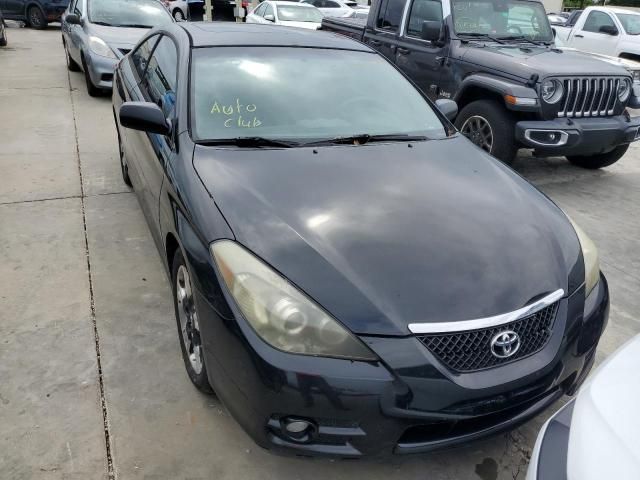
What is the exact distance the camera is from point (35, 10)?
52.6 feet

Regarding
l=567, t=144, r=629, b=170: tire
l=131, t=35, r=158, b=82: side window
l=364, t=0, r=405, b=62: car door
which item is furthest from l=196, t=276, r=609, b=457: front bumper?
l=364, t=0, r=405, b=62: car door

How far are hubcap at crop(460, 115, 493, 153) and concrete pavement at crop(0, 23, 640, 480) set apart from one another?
0.75 metres

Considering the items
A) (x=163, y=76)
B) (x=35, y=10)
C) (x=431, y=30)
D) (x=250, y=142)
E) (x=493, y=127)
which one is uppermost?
(x=431, y=30)

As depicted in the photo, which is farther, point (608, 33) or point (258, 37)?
point (608, 33)

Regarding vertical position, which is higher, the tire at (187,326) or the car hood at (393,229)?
the car hood at (393,229)

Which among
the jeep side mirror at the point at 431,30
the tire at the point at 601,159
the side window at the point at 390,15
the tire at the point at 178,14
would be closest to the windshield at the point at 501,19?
the jeep side mirror at the point at 431,30

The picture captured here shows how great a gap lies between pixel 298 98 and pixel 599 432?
2.17 metres

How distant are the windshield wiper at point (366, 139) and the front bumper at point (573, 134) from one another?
7.90ft

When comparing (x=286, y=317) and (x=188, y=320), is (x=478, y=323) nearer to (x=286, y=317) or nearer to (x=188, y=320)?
(x=286, y=317)

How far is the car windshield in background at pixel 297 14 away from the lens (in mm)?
12383

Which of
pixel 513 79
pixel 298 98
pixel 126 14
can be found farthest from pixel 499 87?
pixel 126 14

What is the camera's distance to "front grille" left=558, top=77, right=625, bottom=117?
4.98 m

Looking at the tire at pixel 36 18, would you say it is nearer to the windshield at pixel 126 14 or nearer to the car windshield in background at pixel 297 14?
the car windshield in background at pixel 297 14

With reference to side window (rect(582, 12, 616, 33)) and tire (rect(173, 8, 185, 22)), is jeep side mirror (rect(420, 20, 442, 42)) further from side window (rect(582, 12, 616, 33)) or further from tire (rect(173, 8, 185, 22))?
tire (rect(173, 8, 185, 22))
